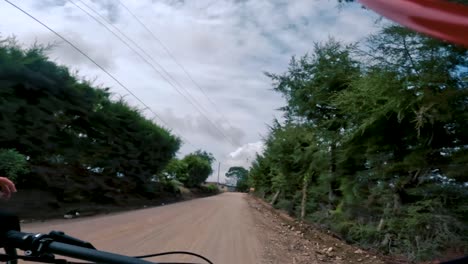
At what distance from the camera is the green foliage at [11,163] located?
9422mm

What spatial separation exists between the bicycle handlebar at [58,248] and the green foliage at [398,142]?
484 centimetres

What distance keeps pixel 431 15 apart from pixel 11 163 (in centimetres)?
1035

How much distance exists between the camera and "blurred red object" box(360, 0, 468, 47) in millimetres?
905

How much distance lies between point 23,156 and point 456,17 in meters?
10.9

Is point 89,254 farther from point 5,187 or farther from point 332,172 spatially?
point 332,172

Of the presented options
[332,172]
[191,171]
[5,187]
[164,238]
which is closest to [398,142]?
[332,172]

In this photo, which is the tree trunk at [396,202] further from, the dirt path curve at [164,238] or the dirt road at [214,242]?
the dirt path curve at [164,238]

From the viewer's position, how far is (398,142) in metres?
7.19

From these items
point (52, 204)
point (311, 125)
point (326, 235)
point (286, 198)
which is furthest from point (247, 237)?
point (286, 198)

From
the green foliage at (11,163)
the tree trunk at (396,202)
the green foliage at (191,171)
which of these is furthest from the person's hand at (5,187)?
the green foliage at (191,171)

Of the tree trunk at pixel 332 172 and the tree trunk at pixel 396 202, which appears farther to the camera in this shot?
the tree trunk at pixel 332 172

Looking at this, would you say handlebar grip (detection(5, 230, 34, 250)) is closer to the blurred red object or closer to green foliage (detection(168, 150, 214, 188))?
the blurred red object

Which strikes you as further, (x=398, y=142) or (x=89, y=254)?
(x=398, y=142)

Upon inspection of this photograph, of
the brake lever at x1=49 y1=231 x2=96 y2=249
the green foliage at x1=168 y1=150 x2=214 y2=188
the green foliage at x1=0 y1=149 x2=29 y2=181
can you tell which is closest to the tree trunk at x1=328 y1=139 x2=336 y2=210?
the green foliage at x1=0 y1=149 x2=29 y2=181
